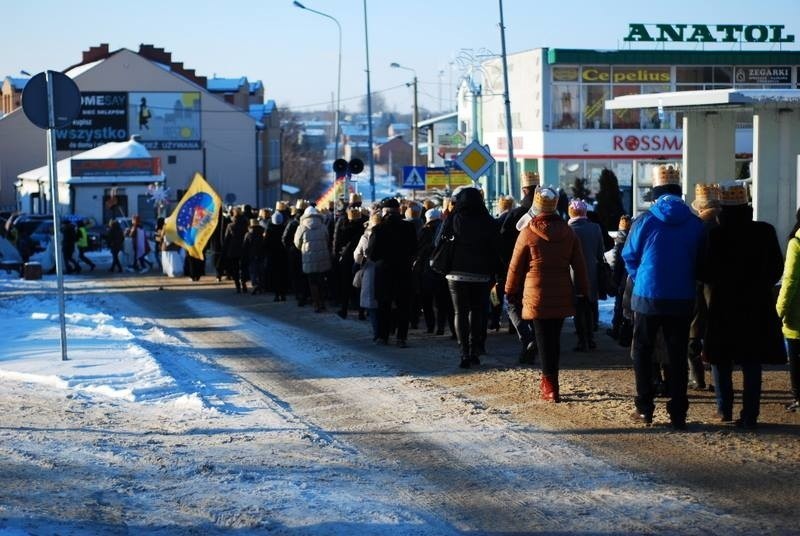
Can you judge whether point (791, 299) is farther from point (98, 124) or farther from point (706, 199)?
point (98, 124)

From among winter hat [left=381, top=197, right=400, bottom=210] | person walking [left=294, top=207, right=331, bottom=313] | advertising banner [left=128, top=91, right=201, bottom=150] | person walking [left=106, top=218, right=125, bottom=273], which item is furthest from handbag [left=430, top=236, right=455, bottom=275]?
advertising banner [left=128, top=91, right=201, bottom=150]

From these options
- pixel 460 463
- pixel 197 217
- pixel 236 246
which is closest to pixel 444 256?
pixel 460 463

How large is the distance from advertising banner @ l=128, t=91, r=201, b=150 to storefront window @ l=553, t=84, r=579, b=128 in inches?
1389

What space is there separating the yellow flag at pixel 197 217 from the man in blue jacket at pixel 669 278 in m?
19.7

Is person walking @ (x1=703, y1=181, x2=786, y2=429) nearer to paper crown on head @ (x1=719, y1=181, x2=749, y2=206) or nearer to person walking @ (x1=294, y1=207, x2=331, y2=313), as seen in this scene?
paper crown on head @ (x1=719, y1=181, x2=749, y2=206)

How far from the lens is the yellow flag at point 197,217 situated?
28453mm

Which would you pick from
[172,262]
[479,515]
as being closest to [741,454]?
[479,515]

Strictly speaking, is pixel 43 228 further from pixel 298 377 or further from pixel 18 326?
pixel 298 377

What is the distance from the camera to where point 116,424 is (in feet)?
32.4

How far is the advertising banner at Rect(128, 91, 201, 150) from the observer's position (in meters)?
79.6

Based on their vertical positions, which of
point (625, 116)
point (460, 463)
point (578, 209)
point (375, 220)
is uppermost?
point (625, 116)

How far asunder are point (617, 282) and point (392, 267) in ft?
9.21

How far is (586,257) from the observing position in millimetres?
14156

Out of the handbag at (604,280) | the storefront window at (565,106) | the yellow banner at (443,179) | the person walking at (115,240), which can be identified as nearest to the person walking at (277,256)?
the handbag at (604,280)
